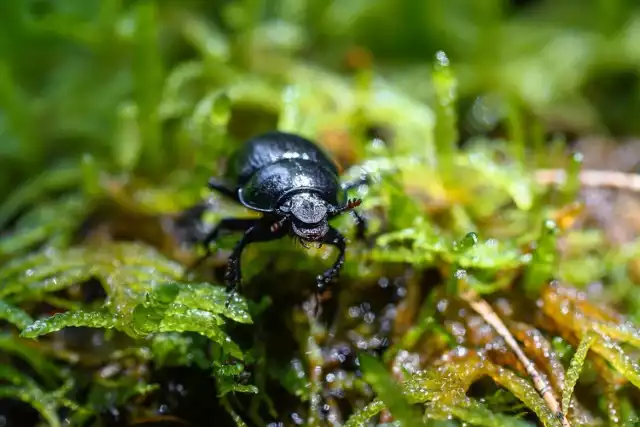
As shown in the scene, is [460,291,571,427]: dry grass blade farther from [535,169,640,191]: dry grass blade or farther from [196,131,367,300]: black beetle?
[535,169,640,191]: dry grass blade

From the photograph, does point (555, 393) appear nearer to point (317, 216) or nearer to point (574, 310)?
point (574, 310)

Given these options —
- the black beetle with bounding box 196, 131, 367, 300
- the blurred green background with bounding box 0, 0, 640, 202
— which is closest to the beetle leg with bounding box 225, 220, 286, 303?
the black beetle with bounding box 196, 131, 367, 300

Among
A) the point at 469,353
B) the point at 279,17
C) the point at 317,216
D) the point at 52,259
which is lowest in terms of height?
the point at 469,353

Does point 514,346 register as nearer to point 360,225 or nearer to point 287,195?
point 360,225

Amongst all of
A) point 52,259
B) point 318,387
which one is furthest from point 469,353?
point 52,259

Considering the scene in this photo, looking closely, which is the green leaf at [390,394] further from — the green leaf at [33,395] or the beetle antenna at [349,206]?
the green leaf at [33,395]

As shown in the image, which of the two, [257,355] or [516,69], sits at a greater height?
[516,69]

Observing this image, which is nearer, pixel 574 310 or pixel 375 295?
pixel 574 310
